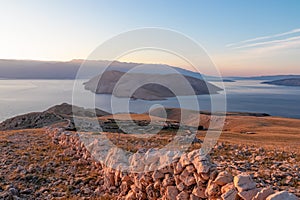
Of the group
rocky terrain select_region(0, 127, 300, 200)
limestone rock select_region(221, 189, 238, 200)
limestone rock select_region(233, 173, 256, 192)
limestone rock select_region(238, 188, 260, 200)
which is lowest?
rocky terrain select_region(0, 127, 300, 200)

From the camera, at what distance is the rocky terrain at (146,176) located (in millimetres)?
6426

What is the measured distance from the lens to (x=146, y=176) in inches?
349

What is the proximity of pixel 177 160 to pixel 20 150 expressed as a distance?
1241 centimetres

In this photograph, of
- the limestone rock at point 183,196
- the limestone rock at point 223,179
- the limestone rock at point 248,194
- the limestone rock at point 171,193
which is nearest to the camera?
the limestone rock at point 248,194

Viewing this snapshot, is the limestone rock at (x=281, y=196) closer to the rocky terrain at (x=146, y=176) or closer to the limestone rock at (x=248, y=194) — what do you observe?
the rocky terrain at (x=146, y=176)

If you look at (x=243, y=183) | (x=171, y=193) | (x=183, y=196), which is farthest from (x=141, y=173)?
(x=243, y=183)

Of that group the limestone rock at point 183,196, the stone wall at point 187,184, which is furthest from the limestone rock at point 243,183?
the limestone rock at point 183,196

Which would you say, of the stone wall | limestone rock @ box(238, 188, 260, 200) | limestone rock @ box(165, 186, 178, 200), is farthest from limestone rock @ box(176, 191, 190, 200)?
limestone rock @ box(238, 188, 260, 200)

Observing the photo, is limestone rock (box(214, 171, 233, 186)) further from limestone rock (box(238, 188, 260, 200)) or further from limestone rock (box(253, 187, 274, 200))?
limestone rock (box(253, 187, 274, 200))

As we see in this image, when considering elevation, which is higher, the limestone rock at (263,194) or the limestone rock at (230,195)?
the limestone rock at (263,194)

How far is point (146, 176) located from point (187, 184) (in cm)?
183

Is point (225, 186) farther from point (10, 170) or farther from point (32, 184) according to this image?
point (10, 170)

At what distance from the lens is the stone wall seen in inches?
227

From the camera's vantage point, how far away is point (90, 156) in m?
13.7
